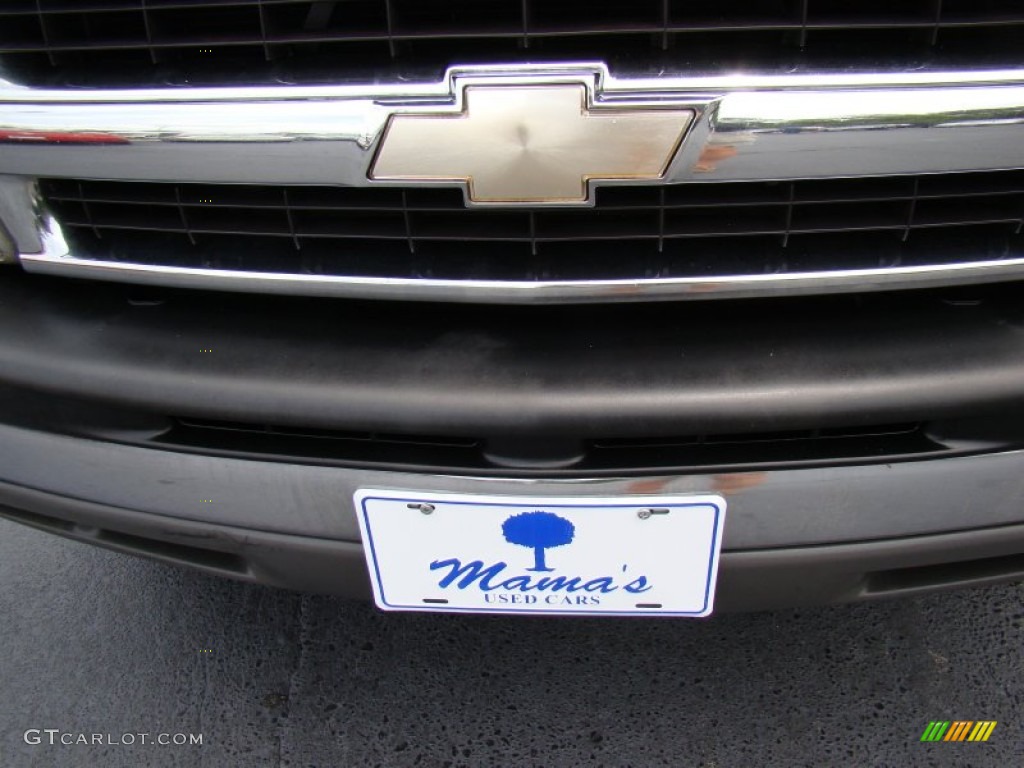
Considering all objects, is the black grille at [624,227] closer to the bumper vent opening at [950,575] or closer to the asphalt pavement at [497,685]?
the bumper vent opening at [950,575]

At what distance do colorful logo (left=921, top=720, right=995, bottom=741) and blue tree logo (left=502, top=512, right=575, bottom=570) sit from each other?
0.94 meters

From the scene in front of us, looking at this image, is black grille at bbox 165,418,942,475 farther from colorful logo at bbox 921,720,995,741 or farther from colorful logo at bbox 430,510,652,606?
colorful logo at bbox 921,720,995,741

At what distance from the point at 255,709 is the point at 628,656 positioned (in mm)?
752

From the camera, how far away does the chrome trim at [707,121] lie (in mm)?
884

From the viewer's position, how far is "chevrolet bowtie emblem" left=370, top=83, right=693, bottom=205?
0.87 m

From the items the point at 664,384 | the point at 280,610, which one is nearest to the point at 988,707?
the point at 664,384

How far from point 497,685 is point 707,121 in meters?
1.18

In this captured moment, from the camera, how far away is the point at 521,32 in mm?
891

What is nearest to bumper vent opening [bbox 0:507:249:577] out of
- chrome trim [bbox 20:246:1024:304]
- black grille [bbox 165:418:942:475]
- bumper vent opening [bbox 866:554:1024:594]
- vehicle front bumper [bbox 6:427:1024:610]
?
vehicle front bumper [bbox 6:427:1024:610]

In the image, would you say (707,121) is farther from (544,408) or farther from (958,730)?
(958,730)

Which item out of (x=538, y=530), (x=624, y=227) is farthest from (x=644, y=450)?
(x=624, y=227)

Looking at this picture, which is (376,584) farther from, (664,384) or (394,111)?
(394,111)

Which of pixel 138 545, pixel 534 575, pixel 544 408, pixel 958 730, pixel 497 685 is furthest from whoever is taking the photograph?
pixel 497 685

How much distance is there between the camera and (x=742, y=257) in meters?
1.03
